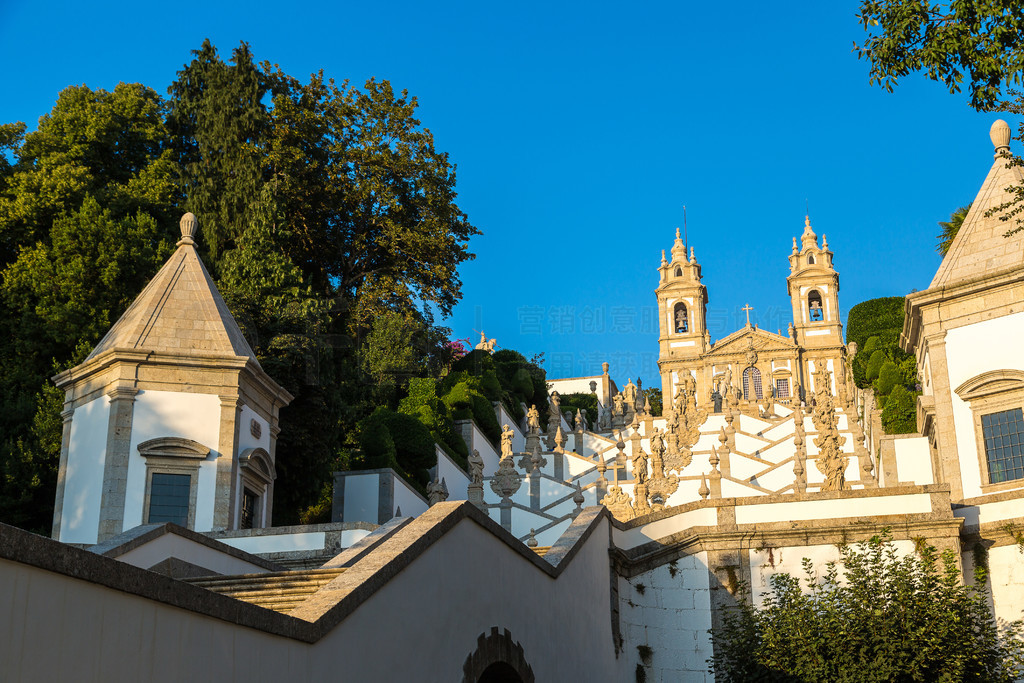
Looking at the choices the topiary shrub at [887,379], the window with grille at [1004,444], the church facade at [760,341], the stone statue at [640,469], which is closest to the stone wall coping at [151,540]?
the stone statue at [640,469]

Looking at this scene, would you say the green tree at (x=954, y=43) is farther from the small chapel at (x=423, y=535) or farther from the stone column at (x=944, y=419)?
the stone column at (x=944, y=419)

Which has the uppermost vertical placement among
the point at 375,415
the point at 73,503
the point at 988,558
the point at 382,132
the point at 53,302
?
the point at 382,132

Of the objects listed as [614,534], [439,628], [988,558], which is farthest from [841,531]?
[439,628]

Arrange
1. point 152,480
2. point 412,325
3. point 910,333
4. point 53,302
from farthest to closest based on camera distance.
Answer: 1. point 412,325
2. point 53,302
3. point 910,333
4. point 152,480

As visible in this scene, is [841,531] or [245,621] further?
[841,531]

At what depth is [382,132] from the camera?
3300 cm

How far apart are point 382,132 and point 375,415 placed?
1007cm

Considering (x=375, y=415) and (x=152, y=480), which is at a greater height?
(x=375, y=415)

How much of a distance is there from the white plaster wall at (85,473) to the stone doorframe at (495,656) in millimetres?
9951

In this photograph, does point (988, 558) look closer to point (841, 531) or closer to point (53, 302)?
point (841, 531)

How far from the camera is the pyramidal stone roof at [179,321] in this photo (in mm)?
19531

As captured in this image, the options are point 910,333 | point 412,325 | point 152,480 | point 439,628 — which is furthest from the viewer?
point 412,325

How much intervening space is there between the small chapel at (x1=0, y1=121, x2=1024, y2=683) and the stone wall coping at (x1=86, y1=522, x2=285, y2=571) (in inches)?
1.5

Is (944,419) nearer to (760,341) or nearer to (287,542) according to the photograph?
(287,542)
